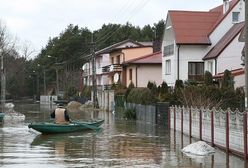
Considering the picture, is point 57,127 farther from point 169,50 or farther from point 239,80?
point 169,50

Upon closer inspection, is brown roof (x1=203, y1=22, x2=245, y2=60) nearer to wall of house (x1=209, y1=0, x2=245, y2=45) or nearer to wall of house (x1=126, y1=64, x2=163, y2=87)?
wall of house (x1=209, y1=0, x2=245, y2=45)

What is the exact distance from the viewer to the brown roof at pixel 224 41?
50.9 meters

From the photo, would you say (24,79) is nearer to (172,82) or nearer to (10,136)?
(172,82)

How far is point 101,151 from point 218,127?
5.21m

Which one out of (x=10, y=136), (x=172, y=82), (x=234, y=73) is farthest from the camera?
(x=172, y=82)

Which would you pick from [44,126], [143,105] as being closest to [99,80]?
→ [143,105]

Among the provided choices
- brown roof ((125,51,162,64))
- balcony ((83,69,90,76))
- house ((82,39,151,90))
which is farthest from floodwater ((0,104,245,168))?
balcony ((83,69,90,76))

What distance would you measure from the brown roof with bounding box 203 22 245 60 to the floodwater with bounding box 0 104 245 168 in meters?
20.6

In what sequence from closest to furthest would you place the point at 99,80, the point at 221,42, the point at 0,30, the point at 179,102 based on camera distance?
1. the point at 179,102
2. the point at 221,42
3. the point at 0,30
4. the point at 99,80

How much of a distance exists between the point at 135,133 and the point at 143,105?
13.5m

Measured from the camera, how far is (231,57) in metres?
51.0

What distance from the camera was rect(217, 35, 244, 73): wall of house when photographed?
50812 mm

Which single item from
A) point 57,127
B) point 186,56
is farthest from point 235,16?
point 57,127

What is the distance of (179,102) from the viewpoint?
39375 mm
